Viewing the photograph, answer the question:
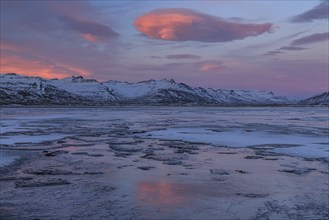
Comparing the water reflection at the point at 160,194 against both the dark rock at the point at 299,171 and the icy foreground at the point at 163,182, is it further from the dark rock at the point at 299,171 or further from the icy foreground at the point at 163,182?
the dark rock at the point at 299,171

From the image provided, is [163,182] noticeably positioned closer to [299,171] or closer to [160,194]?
[160,194]

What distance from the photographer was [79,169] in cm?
1354

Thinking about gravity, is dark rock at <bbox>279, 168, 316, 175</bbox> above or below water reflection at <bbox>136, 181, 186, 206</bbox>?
above

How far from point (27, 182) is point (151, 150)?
8.21 m

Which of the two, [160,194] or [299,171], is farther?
[299,171]

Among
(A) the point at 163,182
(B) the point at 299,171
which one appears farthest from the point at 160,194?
(B) the point at 299,171

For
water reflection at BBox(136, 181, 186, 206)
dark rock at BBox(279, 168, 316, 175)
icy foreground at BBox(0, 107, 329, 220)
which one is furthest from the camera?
dark rock at BBox(279, 168, 316, 175)

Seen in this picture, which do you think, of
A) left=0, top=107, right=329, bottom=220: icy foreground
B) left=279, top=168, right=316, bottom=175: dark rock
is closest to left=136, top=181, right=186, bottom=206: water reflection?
left=0, top=107, right=329, bottom=220: icy foreground

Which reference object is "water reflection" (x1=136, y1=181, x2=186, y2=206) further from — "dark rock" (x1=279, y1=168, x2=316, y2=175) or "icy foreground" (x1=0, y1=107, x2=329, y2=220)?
"dark rock" (x1=279, y1=168, x2=316, y2=175)

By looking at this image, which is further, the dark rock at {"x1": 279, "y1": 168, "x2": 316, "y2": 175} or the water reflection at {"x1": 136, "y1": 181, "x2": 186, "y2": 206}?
the dark rock at {"x1": 279, "y1": 168, "x2": 316, "y2": 175}

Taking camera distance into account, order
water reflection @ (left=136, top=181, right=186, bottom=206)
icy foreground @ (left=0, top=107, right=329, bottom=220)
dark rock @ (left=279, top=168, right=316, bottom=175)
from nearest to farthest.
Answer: icy foreground @ (left=0, top=107, right=329, bottom=220)
water reflection @ (left=136, top=181, right=186, bottom=206)
dark rock @ (left=279, top=168, right=316, bottom=175)

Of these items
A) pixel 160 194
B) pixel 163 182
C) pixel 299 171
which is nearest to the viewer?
pixel 160 194

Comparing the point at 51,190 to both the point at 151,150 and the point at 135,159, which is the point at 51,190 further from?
the point at 151,150

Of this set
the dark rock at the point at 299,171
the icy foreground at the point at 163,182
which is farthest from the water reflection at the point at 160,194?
the dark rock at the point at 299,171
